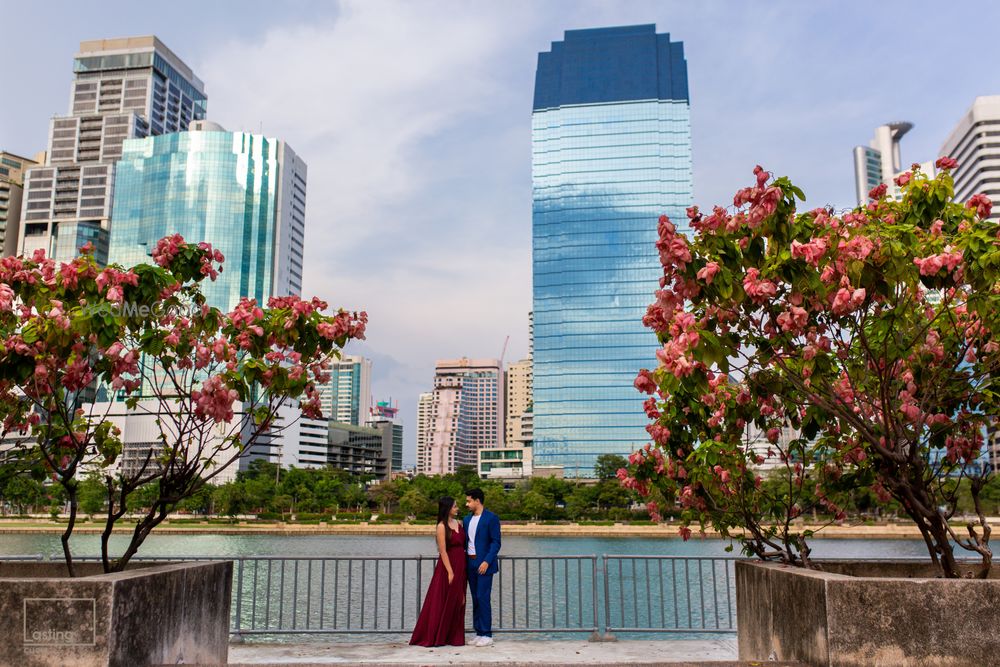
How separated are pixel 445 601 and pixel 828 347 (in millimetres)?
5317

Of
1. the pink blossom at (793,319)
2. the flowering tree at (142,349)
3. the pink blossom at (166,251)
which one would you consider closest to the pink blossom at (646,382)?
the pink blossom at (793,319)

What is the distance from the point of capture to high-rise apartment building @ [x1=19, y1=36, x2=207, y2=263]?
151 m

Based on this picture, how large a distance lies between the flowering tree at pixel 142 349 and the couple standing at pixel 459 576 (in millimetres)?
2621

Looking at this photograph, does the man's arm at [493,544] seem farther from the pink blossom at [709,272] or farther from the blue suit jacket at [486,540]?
the pink blossom at [709,272]

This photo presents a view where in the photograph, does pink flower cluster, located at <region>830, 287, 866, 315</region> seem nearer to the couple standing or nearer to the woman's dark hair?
the couple standing

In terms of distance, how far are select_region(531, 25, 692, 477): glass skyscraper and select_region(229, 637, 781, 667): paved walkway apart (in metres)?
127

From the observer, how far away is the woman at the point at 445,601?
9062 mm

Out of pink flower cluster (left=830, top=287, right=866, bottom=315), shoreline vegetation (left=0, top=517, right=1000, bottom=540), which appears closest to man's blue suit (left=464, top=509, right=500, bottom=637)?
pink flower cluster (left=830, top=287, right=866, bottom=315)

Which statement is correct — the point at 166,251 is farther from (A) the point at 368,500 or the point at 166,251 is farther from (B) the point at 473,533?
(A) the point at 368,500

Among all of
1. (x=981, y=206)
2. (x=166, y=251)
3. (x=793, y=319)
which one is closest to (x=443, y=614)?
(x=166, y=251)

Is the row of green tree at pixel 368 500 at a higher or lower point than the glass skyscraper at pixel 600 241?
lower

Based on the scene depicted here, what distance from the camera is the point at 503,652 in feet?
29.2

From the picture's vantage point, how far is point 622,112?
14950 centimetres

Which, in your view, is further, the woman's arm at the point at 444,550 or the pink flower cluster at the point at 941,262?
the woman's arm at the point at 444,550
